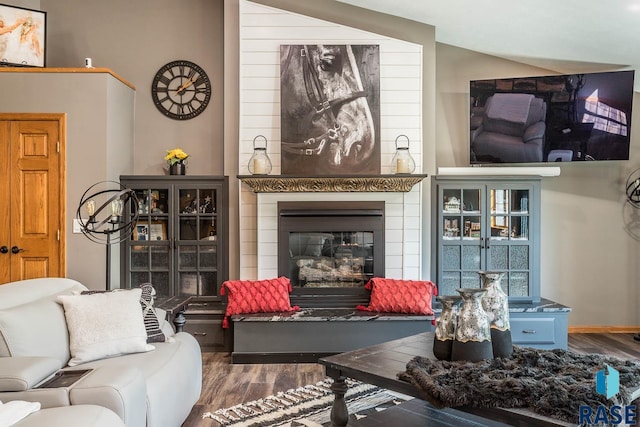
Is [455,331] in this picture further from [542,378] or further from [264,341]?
[264,341]

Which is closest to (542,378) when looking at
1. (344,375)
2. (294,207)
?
(344,375)

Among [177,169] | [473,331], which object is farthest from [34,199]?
[473,331]

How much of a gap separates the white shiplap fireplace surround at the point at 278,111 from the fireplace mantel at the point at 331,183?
0.32 ft

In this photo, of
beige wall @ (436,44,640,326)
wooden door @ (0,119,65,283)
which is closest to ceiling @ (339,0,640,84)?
beige wall @ (436,44,640,326)

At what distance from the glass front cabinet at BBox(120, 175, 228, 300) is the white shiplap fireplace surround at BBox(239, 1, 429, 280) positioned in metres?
0.29

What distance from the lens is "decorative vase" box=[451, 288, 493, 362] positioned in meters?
2.55

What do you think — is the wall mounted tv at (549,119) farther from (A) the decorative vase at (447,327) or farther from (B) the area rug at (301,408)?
(A) the decorative vase at (447,327)

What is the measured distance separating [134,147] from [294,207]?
1885 millimetres

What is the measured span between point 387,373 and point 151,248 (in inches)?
132

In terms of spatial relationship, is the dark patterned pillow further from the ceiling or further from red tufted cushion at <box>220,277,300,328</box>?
the ceiling

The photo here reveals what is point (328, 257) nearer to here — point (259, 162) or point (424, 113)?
point (259, 162)

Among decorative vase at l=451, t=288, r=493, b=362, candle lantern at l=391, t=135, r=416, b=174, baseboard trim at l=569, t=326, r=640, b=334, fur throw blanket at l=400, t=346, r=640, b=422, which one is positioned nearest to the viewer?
fur throw blanket at l=400, t=346, r=640, b=422

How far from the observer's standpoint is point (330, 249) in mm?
5176

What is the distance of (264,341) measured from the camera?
462 cm
